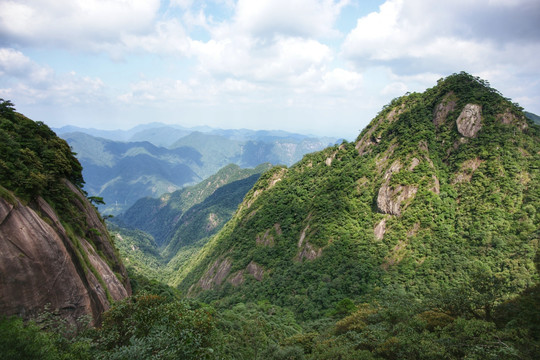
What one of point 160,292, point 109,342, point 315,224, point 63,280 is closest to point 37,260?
point 63,280

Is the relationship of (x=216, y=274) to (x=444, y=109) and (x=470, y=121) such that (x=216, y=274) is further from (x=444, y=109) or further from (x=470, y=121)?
(x=444, y=109)

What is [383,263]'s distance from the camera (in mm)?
56844

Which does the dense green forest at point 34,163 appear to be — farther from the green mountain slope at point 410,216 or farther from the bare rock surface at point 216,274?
the bare rock surface at point 216,274

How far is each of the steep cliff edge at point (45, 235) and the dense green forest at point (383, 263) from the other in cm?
283

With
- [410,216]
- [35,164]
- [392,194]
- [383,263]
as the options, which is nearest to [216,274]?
[383,263]

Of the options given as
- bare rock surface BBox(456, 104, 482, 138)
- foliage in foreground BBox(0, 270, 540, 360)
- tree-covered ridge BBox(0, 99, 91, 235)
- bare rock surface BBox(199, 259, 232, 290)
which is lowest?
bare rock surface BBox(199, 259, 232, 290)

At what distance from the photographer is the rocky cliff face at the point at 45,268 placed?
59.7ft

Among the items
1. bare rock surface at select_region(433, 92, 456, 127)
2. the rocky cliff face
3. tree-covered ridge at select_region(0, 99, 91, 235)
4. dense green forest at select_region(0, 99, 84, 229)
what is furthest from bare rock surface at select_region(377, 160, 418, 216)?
dense green forest at select_region(0, 99, 84, 229)

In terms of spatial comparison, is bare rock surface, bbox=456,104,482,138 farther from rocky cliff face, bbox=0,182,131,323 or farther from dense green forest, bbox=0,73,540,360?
rocky cliff face, bbox=0,182,131,323

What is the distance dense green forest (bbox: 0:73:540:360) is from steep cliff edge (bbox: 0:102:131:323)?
2834mm

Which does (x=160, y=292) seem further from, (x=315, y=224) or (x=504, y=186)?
(x=504, y=186)

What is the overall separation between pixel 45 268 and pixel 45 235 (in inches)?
102

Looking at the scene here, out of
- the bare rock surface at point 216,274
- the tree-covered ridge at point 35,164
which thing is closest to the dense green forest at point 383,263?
the bare rock surface at point 216,274

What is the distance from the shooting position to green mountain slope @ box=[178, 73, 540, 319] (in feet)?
164
